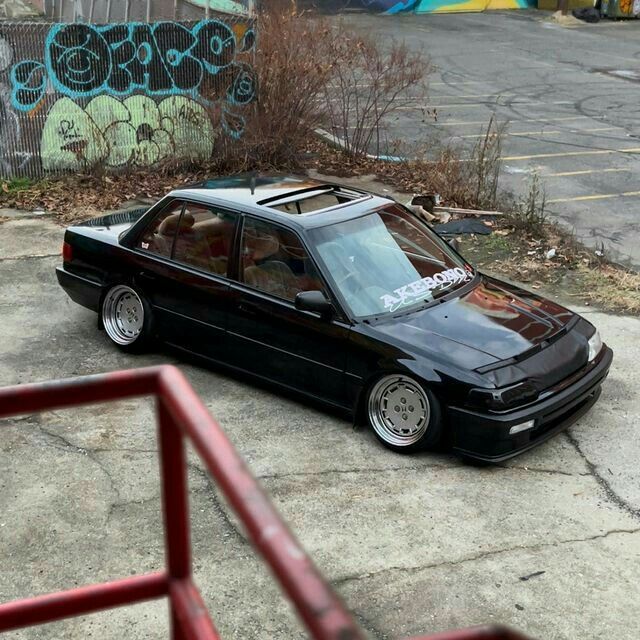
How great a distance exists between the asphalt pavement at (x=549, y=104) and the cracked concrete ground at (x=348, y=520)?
531 cm

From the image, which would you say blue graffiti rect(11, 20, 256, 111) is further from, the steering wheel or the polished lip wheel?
the polished lip wheel

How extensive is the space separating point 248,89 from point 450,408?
8.65 m

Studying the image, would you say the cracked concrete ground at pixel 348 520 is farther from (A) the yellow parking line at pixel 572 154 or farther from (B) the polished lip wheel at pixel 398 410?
(A) the yellow parking line at pixel 572 154

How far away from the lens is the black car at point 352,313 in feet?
19.9

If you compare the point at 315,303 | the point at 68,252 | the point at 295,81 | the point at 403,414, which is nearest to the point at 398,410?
the point at 403,414

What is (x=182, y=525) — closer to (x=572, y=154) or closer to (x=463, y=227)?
(x=463, y=227)

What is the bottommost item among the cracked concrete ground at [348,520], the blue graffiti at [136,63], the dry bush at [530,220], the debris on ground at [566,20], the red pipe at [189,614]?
the cracked concrete ground at [348,520]

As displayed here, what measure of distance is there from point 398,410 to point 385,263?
1159 mm

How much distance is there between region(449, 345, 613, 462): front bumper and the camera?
5.90 m

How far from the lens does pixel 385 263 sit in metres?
6.84

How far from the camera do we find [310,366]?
6.65 metres

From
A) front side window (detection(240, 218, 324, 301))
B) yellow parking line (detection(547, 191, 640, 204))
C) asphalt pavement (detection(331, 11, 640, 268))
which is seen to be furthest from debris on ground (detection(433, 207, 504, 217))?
front side window (detection(240, 218, 324, 301))

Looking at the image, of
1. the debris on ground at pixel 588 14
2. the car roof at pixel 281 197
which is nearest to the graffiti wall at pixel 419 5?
the debris on ground at pixel 588 14

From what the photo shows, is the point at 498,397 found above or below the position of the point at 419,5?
below
